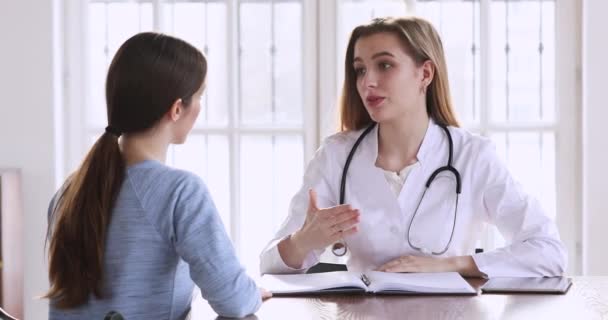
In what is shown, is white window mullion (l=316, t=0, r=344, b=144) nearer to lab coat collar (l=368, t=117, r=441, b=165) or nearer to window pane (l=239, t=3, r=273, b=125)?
window pane (l=239, t=3, r=273, b=125)

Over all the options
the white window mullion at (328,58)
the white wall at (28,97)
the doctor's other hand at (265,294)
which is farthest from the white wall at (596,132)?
the white wall at (28,97)

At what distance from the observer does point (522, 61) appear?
11.9 ft

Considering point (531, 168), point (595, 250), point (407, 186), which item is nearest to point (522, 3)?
point (531, 168)

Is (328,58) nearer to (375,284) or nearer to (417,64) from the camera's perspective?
(417,64)

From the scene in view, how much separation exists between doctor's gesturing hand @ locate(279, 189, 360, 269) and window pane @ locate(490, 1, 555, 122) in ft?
5.66

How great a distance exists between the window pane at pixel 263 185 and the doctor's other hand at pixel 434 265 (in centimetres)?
162

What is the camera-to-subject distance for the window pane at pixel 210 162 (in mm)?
3725

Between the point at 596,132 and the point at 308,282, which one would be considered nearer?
the point at 308,282

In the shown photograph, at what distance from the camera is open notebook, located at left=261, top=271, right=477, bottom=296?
1.85 metres

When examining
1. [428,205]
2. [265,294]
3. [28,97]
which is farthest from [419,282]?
[28,97]

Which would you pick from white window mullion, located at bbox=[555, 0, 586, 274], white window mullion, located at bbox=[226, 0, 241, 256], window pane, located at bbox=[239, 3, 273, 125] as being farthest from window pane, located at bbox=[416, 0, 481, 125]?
white window mullion, located at bbox=[226, 0, 241, 256]

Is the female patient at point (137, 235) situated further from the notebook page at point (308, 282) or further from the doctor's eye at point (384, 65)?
the doctor's eye at point (384, 65)

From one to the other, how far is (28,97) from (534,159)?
6.83ft

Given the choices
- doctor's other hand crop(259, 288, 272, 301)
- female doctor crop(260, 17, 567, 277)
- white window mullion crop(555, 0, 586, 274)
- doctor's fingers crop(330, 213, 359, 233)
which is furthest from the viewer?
white window mullion crop(555, 0, 586, 274)
